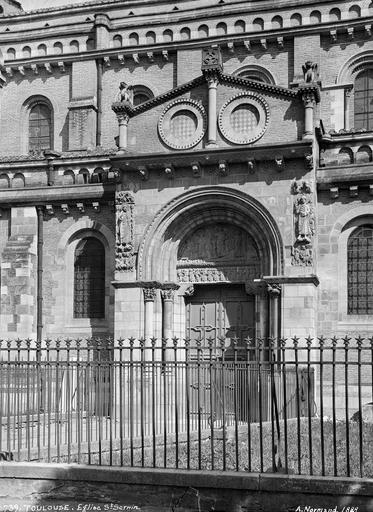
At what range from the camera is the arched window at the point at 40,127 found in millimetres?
27953

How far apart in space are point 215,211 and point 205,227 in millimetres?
773

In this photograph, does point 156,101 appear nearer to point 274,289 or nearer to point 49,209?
point 49,209

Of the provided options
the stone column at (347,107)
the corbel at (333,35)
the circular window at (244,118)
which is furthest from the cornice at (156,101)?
the corbel at (333,35)

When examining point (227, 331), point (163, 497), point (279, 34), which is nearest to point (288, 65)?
point (279, 34)

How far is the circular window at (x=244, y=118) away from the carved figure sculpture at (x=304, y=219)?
213 centimetres

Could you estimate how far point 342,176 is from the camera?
1950cm

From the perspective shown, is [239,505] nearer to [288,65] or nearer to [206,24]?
[288,65]

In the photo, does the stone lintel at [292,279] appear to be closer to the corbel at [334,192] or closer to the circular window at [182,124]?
the corbel at [334,192]

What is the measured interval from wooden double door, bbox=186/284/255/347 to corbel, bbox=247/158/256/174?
10.7 ft

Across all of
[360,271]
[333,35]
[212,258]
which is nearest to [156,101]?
[212,258]

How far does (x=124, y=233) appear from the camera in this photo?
20594 mm

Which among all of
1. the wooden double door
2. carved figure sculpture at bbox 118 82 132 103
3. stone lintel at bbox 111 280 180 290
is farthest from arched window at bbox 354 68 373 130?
stone lintel at bbox 111 280 180 290

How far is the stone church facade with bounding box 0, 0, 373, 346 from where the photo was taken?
19391mm

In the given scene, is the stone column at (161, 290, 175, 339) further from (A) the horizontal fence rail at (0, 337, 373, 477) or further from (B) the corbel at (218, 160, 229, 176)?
(B) the corbel at (218, 160, 229, 176)
